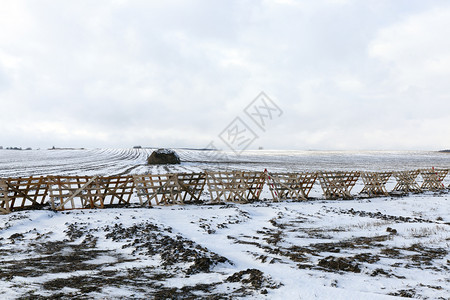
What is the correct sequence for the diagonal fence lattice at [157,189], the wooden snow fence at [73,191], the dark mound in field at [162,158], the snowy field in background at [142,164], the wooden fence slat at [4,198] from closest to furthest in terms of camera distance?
the wooden fence slat at [4,198]
the wooden snow fence at [73,191]
the diagonal fence lattice at [157,189]
the snowy field in background at [142,164]
the dark mound in field at [162,158]

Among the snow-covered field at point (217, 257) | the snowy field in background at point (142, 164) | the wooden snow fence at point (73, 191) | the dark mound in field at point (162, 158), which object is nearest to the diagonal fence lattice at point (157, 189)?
the wooden snow fence at point (73, 191)

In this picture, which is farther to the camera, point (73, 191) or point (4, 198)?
point (73, 191)

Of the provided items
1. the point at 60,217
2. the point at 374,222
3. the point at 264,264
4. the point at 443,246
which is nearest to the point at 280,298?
the point at 264,264

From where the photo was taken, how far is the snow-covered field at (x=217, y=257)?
5000 mm

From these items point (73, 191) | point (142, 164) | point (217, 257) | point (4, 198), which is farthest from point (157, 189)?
point (142, 164)

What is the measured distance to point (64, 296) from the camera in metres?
4.65

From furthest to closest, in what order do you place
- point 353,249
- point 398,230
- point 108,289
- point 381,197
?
point 381,197, point 398,230, point 353,249, point 108,289

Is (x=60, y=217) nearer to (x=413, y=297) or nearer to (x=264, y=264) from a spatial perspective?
(x=264, y=264)

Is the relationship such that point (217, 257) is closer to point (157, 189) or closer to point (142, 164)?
point (157, 189)

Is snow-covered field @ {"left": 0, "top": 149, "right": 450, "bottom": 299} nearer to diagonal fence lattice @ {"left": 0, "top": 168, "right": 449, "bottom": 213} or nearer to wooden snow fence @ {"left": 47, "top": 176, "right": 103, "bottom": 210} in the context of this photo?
wooden snow fence @ {"left": 47, "top": 176, "right": 103, "bottom": 210}

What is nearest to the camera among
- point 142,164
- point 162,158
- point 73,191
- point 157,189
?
point 73,191

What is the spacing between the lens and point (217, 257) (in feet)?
21.6

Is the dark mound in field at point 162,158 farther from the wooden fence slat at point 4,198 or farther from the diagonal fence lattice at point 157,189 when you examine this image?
the wooden fence slat at point 4,198

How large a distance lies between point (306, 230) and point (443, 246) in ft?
12.7
